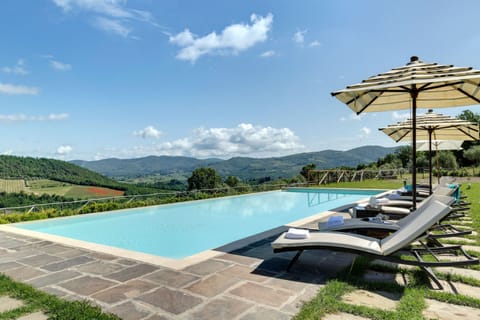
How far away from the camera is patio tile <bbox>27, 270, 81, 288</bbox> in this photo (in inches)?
136

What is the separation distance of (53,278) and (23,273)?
22.3 inches

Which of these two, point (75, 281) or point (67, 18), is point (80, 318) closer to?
point (75, 281)

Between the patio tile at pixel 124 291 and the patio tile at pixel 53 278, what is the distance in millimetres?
821

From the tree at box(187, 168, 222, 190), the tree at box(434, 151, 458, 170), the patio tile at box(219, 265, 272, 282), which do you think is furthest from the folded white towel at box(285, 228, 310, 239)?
the tree at box(434, 151, 458, 170)

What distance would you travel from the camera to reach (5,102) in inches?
790

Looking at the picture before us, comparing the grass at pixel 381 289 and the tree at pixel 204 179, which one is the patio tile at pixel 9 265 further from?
the tree at pixel 204 179

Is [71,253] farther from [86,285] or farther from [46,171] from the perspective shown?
[46,171]

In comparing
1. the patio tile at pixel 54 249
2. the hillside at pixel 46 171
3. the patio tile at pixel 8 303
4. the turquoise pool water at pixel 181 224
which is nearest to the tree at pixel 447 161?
the turquoise pool water at pixel 181 224

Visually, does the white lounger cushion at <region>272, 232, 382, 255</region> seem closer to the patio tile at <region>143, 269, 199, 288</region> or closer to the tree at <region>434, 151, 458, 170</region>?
the patio tile at <region>143, 269, 199, 288</region>

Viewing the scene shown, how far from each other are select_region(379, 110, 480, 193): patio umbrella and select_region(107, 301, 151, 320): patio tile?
14.7 feet

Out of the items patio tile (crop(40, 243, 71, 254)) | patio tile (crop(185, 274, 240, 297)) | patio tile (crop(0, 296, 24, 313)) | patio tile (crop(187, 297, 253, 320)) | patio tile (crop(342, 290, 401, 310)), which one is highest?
patio tile (crop(342, 290, 401, 310))

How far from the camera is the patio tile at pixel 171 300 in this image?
2.72 m

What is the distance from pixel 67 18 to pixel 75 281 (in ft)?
39.0

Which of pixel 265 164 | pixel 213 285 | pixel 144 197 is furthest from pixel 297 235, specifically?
pixel 265 164
